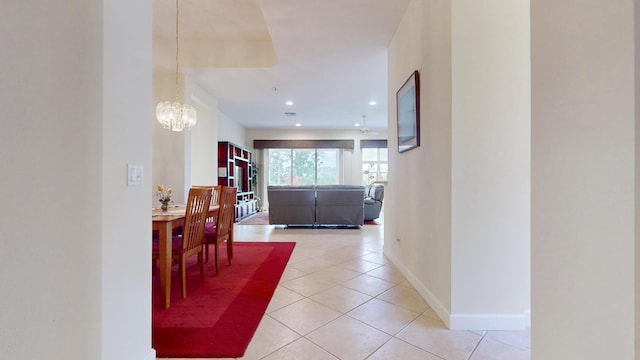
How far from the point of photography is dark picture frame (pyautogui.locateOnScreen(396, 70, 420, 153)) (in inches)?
94.7

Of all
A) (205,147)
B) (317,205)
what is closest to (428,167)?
(317,205)

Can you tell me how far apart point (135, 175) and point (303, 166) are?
320 inches

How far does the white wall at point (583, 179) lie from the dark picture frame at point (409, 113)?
1.36 m

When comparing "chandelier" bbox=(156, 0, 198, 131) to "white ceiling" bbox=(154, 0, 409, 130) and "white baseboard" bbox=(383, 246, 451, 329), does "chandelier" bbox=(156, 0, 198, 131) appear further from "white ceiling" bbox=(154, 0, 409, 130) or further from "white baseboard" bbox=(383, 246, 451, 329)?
"white baseboard" bbox=(383, 246, 451, 329)

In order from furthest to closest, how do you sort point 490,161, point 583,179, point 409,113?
point 409,113 < point 490,161 < point 583,179

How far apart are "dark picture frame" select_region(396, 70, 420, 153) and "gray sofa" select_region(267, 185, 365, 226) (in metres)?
2.74

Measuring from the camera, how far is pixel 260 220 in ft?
22.5

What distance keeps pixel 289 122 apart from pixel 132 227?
7.11 m

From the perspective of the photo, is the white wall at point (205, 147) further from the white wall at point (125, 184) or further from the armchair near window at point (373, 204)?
the white wall at point (125, 184)

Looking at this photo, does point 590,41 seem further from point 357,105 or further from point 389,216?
point 357,105

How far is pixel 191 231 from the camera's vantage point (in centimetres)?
240

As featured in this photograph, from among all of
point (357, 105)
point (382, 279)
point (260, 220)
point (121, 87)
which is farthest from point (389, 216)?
point (260, 220)

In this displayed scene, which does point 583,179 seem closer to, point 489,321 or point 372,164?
point 489,321

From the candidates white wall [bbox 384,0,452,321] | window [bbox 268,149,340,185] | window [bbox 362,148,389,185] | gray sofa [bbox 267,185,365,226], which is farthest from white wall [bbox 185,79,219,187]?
window [bbox 362,148,389,185]
